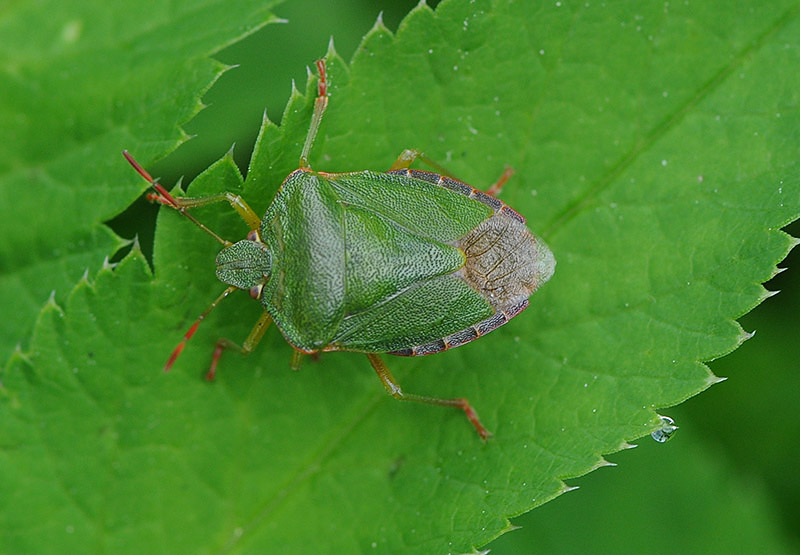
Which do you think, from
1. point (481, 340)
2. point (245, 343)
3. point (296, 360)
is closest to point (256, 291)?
point (245, 343)

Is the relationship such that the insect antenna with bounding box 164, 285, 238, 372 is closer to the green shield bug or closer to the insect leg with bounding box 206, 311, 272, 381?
the green shield bug

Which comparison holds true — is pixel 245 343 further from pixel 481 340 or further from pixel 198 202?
pixel 481 340

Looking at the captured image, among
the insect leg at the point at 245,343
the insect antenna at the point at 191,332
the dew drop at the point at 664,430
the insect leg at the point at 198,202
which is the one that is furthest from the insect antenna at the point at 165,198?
the dew drop at the point at 664,430

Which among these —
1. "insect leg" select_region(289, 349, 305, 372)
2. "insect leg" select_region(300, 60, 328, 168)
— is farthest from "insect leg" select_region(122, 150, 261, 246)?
"insect leg" select_region(289, 349, 305, 372)

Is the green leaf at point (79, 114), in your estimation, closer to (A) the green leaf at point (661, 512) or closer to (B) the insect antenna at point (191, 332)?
(B) the insect antenna at point (191, 332)

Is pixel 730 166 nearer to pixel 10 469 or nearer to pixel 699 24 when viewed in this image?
pixel 699 24

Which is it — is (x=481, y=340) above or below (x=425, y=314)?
below

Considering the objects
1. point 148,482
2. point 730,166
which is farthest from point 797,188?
point 148,482
